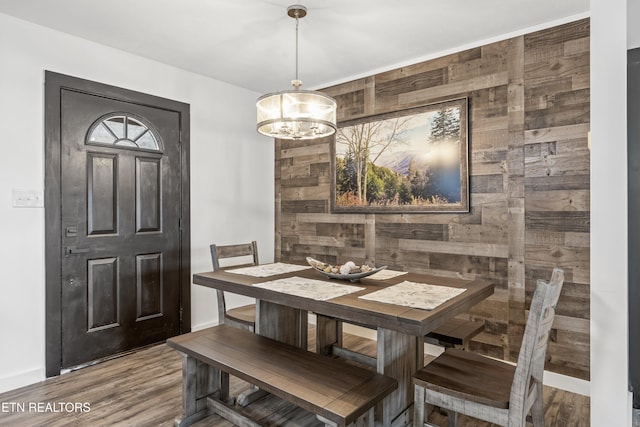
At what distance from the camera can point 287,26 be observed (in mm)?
2711

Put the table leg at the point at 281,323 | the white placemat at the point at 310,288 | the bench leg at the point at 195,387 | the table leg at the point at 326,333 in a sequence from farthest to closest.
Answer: the table leg at the point at 326,333, the table leg at the point at 281,323, the bench leg at the point at 195,387, the white placemat at the point at 310,288

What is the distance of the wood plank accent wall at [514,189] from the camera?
253 centimetres

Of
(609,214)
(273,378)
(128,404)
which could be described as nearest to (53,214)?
(128,404)

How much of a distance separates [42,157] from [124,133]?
24.7 inches

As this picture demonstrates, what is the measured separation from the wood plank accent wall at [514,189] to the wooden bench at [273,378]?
1.55 m

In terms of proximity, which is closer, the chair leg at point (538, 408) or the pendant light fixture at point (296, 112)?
the chair leg at point (538, 408)

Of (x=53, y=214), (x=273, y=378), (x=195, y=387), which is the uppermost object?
(x=53, y=214)

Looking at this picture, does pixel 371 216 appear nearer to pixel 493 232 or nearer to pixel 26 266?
pixel 493 232

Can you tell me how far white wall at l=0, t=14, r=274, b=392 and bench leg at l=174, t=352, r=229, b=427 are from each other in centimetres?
137

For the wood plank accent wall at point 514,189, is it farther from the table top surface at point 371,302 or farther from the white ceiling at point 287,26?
the table top surface at point 371,302

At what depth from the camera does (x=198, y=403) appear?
86.0 inches

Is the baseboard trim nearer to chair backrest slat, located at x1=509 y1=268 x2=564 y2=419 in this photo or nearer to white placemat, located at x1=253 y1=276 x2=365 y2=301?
white placemat, located at x1=253 y1=276 x2=365 y2=301

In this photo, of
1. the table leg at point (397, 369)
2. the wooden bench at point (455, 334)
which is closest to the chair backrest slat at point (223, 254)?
the table leg at point (397, 369)
